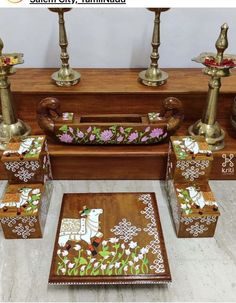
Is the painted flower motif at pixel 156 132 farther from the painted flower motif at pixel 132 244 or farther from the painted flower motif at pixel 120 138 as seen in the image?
the painted flower motif at pixel 132 244

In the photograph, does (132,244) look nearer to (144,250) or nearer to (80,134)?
(144,250)

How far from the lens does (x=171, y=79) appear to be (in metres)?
0.95

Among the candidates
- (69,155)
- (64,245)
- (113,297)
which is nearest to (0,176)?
(69,155)

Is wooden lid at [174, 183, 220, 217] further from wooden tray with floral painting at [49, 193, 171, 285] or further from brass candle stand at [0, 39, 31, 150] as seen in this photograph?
brass candle stand at [0, 39, 31, 150]

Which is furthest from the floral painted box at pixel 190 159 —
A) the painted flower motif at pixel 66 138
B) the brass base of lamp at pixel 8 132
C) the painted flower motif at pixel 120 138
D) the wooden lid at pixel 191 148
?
the brass base of lamp at pixel 8 132

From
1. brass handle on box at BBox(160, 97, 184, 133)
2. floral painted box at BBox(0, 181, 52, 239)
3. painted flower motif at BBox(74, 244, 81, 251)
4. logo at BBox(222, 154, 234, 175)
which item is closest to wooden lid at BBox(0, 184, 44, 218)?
floral painted box at BBox(0, 181, 52, 239)

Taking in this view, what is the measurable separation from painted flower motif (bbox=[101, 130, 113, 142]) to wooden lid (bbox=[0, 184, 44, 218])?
0.19 m

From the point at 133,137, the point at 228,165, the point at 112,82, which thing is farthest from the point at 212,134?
Result: the point at 112,82

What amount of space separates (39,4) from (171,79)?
1.32 ft

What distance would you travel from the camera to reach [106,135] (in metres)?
0.83

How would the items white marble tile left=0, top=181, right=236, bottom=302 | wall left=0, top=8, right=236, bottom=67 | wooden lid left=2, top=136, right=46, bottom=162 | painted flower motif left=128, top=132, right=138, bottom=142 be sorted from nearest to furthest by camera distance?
white marble tile left=0, top=181, right=236, bottom=302 < wooden lid left=2, top=136, right=46, bottom=162 < painted flower motif left=128, top=132, right=138, bottom=142 < wall left=0, top=8, right=236, bottom=67

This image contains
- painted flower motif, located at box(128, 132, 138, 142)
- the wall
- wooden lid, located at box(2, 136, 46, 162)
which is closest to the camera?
wooden lid, located at box(2, 136, 46, 162)

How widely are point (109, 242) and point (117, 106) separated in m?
0.38

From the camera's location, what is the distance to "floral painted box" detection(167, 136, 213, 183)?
0.75 meters
